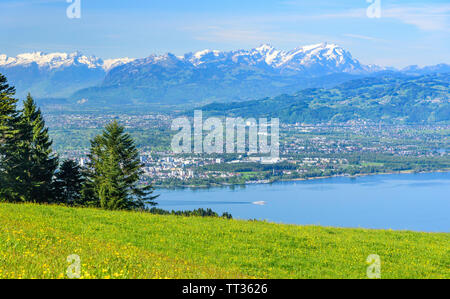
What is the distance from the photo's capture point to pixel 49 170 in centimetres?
3319

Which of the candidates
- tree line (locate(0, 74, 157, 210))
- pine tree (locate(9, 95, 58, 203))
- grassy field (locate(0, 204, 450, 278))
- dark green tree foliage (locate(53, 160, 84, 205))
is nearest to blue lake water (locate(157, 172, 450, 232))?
dark green tree foliage (locate(53, 160, 84, 205))

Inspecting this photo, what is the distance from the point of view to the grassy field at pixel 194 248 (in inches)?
456

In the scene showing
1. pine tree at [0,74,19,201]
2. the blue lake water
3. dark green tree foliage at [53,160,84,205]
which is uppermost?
pine tree at [0,74,19,201]

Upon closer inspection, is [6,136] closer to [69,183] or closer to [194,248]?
[69,183]

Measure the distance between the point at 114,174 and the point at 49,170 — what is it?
16.6 feet

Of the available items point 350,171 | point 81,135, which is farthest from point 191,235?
point 81,135

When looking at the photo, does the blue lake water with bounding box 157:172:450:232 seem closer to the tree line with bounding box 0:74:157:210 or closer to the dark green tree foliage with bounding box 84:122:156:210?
the dark green tree foliage with bounding box 84:122:156:210

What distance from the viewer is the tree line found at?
30584mm

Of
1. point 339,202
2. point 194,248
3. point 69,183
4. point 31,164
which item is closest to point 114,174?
point 69,183

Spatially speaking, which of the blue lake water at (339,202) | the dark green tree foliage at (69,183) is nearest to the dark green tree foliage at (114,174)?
the dark green tree foliage at (69,183)

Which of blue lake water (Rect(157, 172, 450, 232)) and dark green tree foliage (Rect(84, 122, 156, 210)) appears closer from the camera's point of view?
dark green tree foliage (Rect(84, 122, 156, 210))
